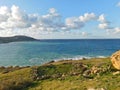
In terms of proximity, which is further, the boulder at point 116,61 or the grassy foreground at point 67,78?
the boulder at point 116,61

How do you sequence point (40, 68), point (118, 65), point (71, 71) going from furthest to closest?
point (40, 68), point (71, 71), point (118, 65)

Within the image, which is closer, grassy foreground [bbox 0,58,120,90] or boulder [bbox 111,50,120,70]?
grassy foreground [bbox 0,58,120,90]

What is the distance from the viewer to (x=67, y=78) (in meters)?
29.7

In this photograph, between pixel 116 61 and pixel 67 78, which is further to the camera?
pixel 116 61

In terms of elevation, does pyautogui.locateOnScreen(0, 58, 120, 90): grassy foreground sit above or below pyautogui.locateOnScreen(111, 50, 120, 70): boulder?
below

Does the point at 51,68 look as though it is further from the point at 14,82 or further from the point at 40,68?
the point at 14,82

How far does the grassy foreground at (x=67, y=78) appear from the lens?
25.2 metres

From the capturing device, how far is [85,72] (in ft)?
Answer: 104

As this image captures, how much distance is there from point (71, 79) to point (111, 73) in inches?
183

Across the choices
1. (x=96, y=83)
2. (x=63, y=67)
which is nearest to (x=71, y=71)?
(x=63, y=67)

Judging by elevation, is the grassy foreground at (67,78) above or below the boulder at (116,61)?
below

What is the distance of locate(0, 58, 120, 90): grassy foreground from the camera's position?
991 inches

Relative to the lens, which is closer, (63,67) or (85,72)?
(85,72)

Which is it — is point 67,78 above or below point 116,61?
below
